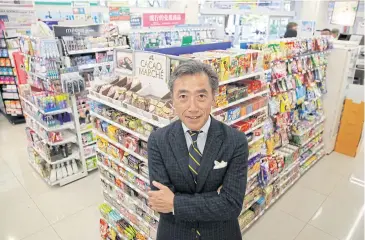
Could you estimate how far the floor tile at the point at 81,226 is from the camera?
11.2 feet

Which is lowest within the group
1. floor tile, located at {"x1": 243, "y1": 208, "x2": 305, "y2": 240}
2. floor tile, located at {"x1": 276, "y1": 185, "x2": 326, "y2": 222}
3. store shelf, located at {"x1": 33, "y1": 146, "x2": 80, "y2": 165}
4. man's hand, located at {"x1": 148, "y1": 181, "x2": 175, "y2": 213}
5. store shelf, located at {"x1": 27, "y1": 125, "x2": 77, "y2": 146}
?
floor tile, located at {"x1": 243, "y1": 208, "x2": 305, "y2": 240}

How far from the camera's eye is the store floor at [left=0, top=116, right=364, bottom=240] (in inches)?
136

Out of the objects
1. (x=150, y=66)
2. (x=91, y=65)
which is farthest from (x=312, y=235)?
(x=91, y=65)

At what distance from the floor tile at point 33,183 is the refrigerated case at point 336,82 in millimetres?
5294

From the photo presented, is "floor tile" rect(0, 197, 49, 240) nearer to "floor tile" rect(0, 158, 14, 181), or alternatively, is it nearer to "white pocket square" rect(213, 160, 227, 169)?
"floor tile" rect(0, 158, 14, 181)

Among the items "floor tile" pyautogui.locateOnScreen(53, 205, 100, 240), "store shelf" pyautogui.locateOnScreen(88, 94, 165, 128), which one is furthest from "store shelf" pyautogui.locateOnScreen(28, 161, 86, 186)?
"store shelf" pyautogui.locateOnScreen(88, 94, 165, 128)

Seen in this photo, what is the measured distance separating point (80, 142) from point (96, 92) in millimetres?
2020

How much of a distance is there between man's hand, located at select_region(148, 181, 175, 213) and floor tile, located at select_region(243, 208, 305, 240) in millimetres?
2254

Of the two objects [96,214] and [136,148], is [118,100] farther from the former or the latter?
[96,214]

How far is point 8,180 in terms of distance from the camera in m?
4.65

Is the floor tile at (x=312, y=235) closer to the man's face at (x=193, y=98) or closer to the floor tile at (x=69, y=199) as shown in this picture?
the man's face at (x=193, y=98)

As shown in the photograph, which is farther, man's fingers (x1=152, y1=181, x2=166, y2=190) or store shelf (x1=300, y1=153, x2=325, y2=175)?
store shelf (x1=300, y1=153, x2=325, y2=175)

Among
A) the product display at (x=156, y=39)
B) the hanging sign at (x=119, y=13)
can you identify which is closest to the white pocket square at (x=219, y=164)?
the product display at (x=156, y=39)

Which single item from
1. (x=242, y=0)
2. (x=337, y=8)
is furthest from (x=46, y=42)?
(x=337, y=8)
